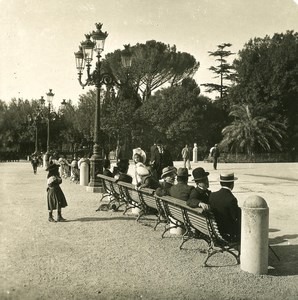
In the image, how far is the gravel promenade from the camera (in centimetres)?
475

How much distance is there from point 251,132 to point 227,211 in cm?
3566

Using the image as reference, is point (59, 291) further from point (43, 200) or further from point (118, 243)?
point (43, 200)

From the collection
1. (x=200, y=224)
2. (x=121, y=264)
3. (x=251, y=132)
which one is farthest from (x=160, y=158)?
(x=251, y=132)

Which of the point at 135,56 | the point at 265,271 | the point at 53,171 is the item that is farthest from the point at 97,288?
the point at 135,56

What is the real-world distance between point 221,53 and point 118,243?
50.1 m

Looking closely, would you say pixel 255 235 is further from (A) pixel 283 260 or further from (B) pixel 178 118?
(B) pixel 178 118

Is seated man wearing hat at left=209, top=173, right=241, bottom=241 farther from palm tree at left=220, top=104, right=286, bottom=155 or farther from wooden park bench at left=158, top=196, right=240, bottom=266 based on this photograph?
palm tree at left=220, top=104, right=286, bottom=155

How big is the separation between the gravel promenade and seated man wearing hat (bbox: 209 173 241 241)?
14.9 inches

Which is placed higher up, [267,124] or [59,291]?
[267,124]

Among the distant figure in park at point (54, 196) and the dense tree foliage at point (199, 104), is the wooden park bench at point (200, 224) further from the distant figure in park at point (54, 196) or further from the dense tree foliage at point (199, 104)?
the dense tree foliage at point (199, 104)

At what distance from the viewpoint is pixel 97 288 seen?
483cm

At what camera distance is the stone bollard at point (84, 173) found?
1747cm

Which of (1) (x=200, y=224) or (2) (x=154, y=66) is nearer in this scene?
(1) (x=200, y=224)

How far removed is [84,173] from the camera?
58.2 feet
